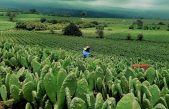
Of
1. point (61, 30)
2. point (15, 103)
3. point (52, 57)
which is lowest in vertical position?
point (61, 30)

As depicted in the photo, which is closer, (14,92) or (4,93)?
(14,92)

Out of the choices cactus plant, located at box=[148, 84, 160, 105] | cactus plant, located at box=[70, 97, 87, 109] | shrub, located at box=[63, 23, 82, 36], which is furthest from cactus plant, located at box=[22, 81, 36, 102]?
shrub, located at box=[63, 23, 82, 36]

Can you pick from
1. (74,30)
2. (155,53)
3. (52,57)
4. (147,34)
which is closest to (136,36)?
(147,34)

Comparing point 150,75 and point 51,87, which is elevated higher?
point 51,87

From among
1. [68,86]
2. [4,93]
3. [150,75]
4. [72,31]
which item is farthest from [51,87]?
[72,31]

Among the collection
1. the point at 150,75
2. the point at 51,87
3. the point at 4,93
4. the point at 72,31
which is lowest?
the point at 72,31

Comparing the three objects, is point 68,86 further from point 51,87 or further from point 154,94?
point 154,94

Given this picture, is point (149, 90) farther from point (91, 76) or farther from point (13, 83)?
point (13, 83)

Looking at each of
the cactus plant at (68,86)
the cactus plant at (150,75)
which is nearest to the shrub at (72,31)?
the cactus plant at (150,75)

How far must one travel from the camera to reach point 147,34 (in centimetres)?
12638

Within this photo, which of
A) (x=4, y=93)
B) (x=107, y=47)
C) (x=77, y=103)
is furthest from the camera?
(x=107, y=47)

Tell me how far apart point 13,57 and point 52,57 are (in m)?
1.59

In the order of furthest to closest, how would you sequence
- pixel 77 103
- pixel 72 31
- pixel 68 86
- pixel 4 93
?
pixel 72 31, pixel 4 93, pixel 68 86, pixel 77 103

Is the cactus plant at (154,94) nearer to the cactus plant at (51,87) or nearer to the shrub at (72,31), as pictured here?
the cactus plant at (51,87)
